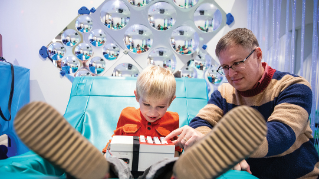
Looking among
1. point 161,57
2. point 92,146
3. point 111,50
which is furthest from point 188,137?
point 111,50

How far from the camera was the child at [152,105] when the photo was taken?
98 cm

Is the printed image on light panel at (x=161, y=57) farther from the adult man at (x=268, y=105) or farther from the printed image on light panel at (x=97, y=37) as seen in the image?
the adult man at (x=268, y=105)

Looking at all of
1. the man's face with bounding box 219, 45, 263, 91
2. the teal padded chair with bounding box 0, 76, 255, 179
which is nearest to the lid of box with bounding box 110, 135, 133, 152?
the man's face with bounding box 219, 45, 263, 91

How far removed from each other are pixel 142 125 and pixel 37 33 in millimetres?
1551

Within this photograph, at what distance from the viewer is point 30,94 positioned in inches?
80.7

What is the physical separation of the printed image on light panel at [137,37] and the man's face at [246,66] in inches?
44.1

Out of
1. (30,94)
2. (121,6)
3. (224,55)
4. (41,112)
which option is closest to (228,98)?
(224,55)

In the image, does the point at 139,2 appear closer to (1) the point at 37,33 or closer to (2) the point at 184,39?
(2) the point at 184,39

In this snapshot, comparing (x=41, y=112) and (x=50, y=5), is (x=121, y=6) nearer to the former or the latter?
(x=50, y=5)

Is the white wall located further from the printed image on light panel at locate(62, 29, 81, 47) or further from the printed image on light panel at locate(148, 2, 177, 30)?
the printed image on light panel at locate(148, 2, 177, 30)

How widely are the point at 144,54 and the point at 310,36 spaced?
4.11ft

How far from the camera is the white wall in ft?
6.71

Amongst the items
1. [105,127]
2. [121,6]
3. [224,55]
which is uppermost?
[121,6]

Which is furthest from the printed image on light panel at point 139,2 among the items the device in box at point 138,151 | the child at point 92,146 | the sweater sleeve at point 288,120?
the child at point 92,146
